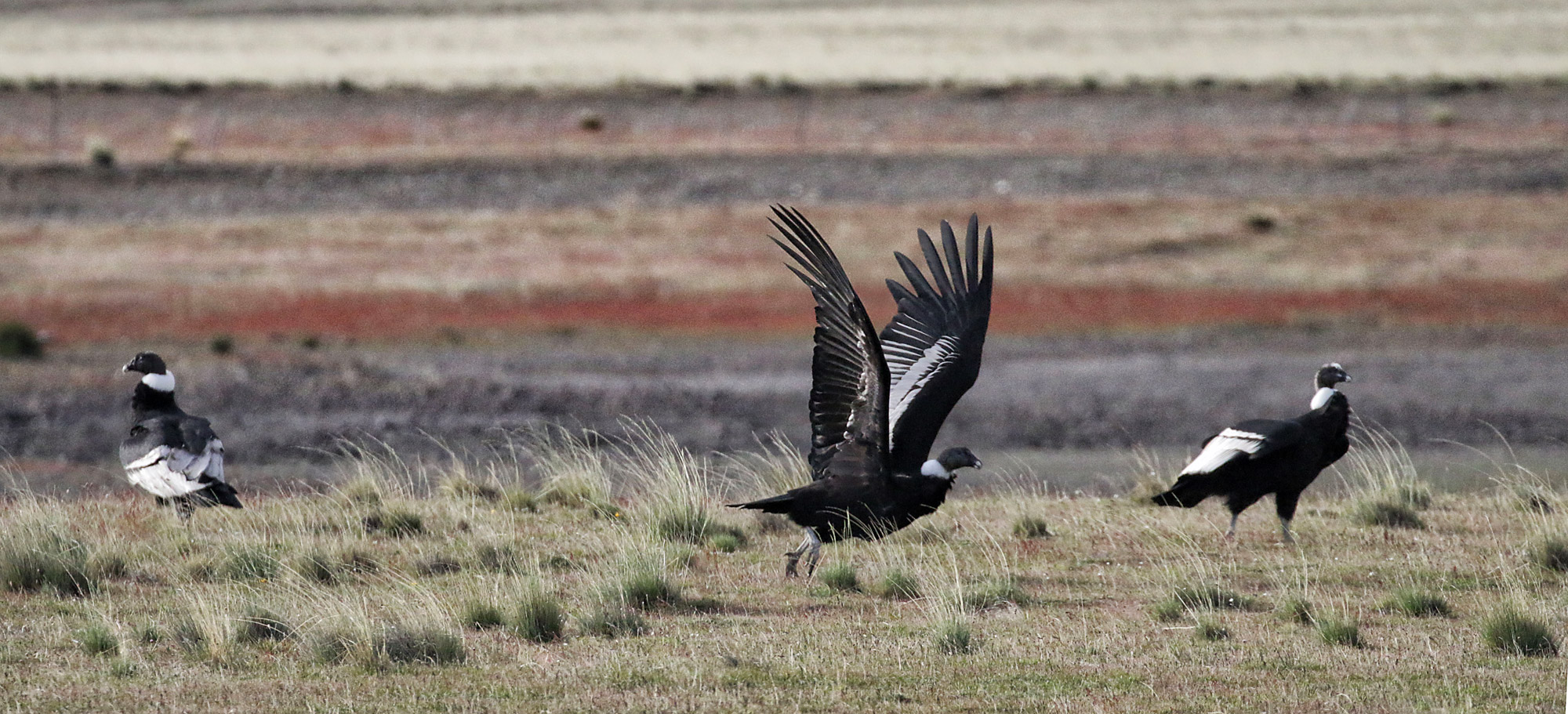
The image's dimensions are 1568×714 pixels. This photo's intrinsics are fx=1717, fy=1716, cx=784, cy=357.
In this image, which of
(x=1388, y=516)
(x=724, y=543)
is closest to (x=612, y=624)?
(x=724, y=543)

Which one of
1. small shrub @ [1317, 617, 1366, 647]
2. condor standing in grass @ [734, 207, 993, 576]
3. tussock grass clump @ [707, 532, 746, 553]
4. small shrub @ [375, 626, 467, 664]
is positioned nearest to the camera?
small shrub @ [375, 626, 467, 664]

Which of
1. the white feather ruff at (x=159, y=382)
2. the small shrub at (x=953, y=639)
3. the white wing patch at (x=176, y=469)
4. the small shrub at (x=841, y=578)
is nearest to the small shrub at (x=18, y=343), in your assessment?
the white feather ruff at (x=159, y=382)

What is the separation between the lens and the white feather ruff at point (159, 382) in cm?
1314

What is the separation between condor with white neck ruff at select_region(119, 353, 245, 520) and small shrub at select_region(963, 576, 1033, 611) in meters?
5.25

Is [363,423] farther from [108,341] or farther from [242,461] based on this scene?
[108,341]

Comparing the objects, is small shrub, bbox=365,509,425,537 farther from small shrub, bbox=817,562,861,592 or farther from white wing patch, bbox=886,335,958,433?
white wing patch, bbox=886,335,958,433

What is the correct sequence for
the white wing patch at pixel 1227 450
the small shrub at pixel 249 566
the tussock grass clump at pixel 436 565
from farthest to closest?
the white wing patch at pixel 1227 450, the tussock grass clump at pixel 436 565, the small shrub at pixel 249 566

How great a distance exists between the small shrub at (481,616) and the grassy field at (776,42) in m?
55.6

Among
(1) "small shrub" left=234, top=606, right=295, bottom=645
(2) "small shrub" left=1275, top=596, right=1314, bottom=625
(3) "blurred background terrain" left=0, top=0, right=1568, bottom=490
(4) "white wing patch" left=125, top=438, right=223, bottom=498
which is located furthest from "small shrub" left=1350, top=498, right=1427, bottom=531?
(4) "white wing patch" left=125, top=438, right=223, bottom=498

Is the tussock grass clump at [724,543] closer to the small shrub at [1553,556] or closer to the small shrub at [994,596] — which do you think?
the small shrub at [994,596]

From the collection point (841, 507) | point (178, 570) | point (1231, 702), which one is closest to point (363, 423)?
point (178, 570)

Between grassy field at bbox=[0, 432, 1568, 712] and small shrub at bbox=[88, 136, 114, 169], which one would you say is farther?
small shrub at bbox=[88, 136, 114, 169]

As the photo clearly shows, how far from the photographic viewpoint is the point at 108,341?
29.2 metres

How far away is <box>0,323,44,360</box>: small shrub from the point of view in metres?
26.1
